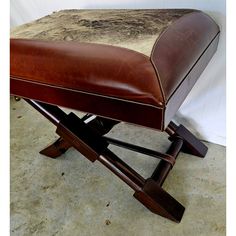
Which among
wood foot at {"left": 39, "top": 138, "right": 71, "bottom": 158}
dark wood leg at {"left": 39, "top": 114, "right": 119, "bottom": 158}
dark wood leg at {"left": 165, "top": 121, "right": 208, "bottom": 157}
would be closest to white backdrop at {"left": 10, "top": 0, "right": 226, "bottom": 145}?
dark wood leg at {"left": 165, "top": 121, "right": 208, "bottom": 157}

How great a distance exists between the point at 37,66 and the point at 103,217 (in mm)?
510

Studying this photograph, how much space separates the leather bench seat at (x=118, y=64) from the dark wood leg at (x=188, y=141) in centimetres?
36

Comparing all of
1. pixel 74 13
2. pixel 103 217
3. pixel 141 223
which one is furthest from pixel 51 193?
pixel 74 13

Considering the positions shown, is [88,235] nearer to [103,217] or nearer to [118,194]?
[103,217]

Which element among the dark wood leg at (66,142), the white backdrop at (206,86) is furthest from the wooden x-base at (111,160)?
the white backdrop at (206,86)

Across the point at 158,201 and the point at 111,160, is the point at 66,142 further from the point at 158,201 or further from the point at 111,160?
the point at 158,201

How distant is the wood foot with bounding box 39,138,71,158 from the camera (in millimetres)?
1109

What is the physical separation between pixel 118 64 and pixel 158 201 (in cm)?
47

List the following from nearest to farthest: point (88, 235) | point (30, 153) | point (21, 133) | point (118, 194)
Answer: point (88, 235), point (118, 194), point (30, 153), point (21, 133)

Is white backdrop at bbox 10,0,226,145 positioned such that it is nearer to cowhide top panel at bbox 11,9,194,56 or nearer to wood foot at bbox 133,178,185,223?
cowhide top panel at bbox 11,9,194,56

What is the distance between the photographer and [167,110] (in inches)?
22.5

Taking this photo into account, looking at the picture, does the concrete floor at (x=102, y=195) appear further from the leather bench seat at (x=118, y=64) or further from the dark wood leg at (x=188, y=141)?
the leather bench seat at (x=118, y=64)

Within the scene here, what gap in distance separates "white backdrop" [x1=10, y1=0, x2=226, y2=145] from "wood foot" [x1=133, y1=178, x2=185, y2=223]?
417 mm

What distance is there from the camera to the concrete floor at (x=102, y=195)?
86 centimetres
